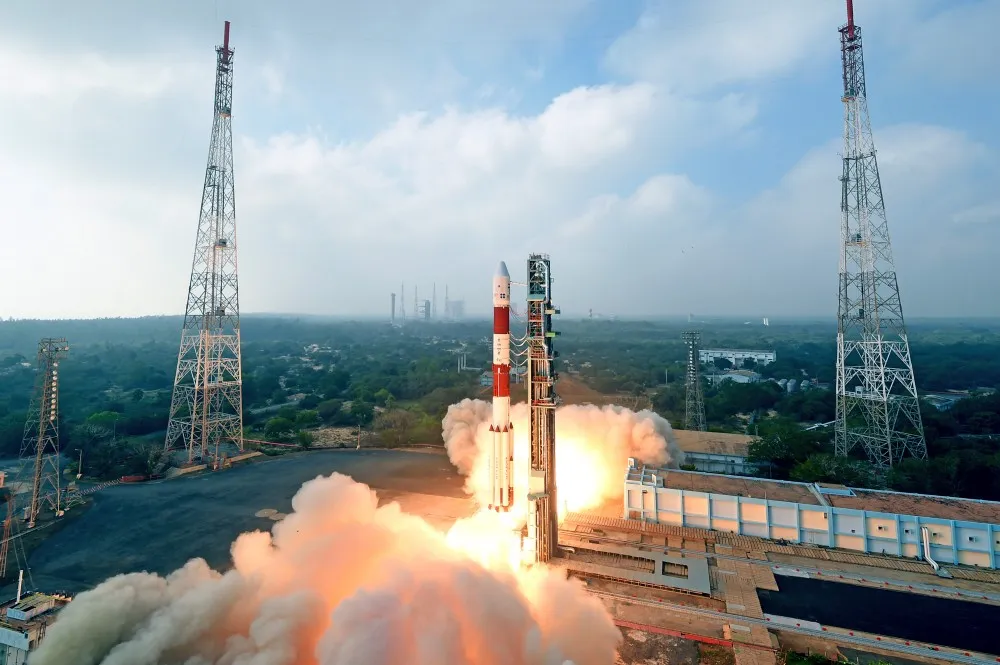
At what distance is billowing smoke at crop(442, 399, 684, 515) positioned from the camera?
30505 mm

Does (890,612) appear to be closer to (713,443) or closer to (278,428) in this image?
(713,443)

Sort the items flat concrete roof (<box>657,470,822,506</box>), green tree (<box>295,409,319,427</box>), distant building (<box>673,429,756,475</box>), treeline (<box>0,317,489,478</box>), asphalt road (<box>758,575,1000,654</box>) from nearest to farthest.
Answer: asphalt road (<box>758,575,1000,654</box>) < flat concrete roof (<box>657,470,822,506</box>) < distant building (<box>673,429,756,475</box>) < treeline (<box>0,317,489,478</box>) < green tree (<box>295,409,319,427</box>)

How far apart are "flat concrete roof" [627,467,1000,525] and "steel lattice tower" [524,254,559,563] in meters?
7.42

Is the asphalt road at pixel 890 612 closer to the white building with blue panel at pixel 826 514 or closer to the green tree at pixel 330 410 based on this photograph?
the white building with blue panel at pixel 826 514

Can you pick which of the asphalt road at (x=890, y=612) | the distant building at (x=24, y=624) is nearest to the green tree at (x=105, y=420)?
the distant building at (x=24, y=624)

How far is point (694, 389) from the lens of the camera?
170 ft

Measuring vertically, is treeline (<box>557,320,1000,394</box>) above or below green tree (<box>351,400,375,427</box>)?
above

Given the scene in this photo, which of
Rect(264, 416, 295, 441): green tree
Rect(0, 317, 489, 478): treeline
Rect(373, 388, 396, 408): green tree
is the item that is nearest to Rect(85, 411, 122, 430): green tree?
Rect(0, 317, 489, 478): treeline

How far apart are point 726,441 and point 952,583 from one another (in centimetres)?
2145

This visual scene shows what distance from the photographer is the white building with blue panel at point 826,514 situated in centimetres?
2372

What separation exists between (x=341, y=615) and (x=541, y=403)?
1253cm

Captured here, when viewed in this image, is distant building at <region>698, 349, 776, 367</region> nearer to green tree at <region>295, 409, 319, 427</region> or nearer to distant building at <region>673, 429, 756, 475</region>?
distant building at <region>673, 429, 756, 475</region>

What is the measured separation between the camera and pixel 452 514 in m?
30.1

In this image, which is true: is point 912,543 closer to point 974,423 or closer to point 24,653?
point 24,653
